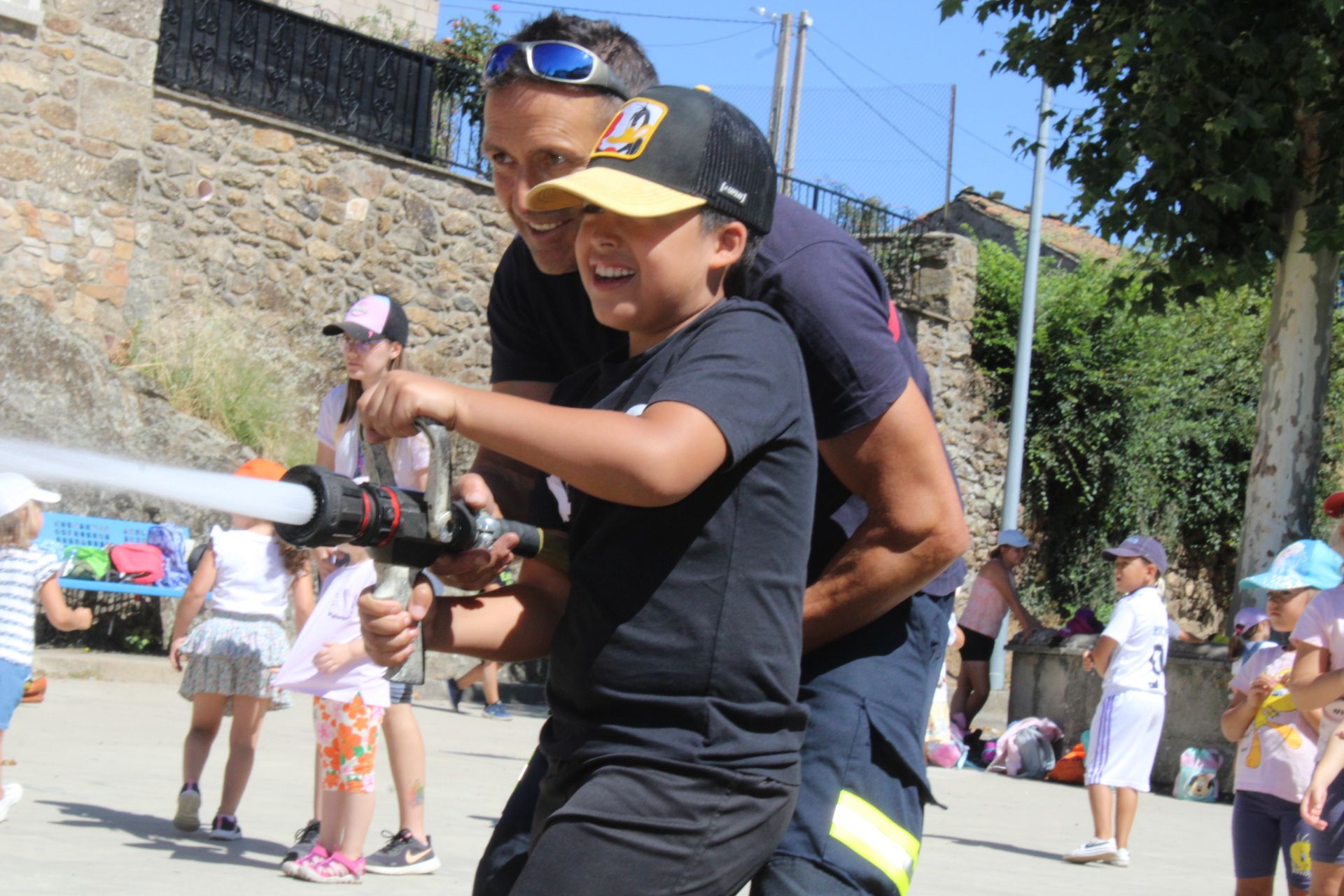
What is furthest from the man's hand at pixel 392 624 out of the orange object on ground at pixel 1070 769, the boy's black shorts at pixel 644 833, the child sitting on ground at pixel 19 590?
the orange object on ground at pixel 1070 769

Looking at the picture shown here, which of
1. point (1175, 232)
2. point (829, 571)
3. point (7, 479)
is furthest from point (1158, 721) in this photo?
point (829, 571)

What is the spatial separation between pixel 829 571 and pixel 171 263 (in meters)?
13.3

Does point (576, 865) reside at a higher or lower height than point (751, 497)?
lower

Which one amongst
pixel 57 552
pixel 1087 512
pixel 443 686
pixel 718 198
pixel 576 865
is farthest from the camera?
pixel 1087 512

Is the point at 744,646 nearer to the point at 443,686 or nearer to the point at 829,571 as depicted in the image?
the point at 829,571

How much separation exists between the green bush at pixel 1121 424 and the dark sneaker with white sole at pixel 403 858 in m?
14.7

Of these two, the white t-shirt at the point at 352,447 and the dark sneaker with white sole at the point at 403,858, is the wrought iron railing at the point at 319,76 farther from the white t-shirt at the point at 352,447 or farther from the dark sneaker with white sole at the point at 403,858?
the dark sneaker with white sole at the point at 403,858

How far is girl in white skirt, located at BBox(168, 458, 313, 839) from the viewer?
6289mm

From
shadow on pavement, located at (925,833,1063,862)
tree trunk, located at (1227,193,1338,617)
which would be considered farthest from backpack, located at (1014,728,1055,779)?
shadow on pavement, located at (925,833,1063,862)

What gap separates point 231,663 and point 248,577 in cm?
43

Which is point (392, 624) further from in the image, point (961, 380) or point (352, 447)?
point (961, 380)

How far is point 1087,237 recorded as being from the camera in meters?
29.8

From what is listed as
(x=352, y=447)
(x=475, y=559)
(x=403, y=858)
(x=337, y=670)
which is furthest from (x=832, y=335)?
(x=403, y=858)

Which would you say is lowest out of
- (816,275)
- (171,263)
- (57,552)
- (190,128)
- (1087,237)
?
(57,552)
